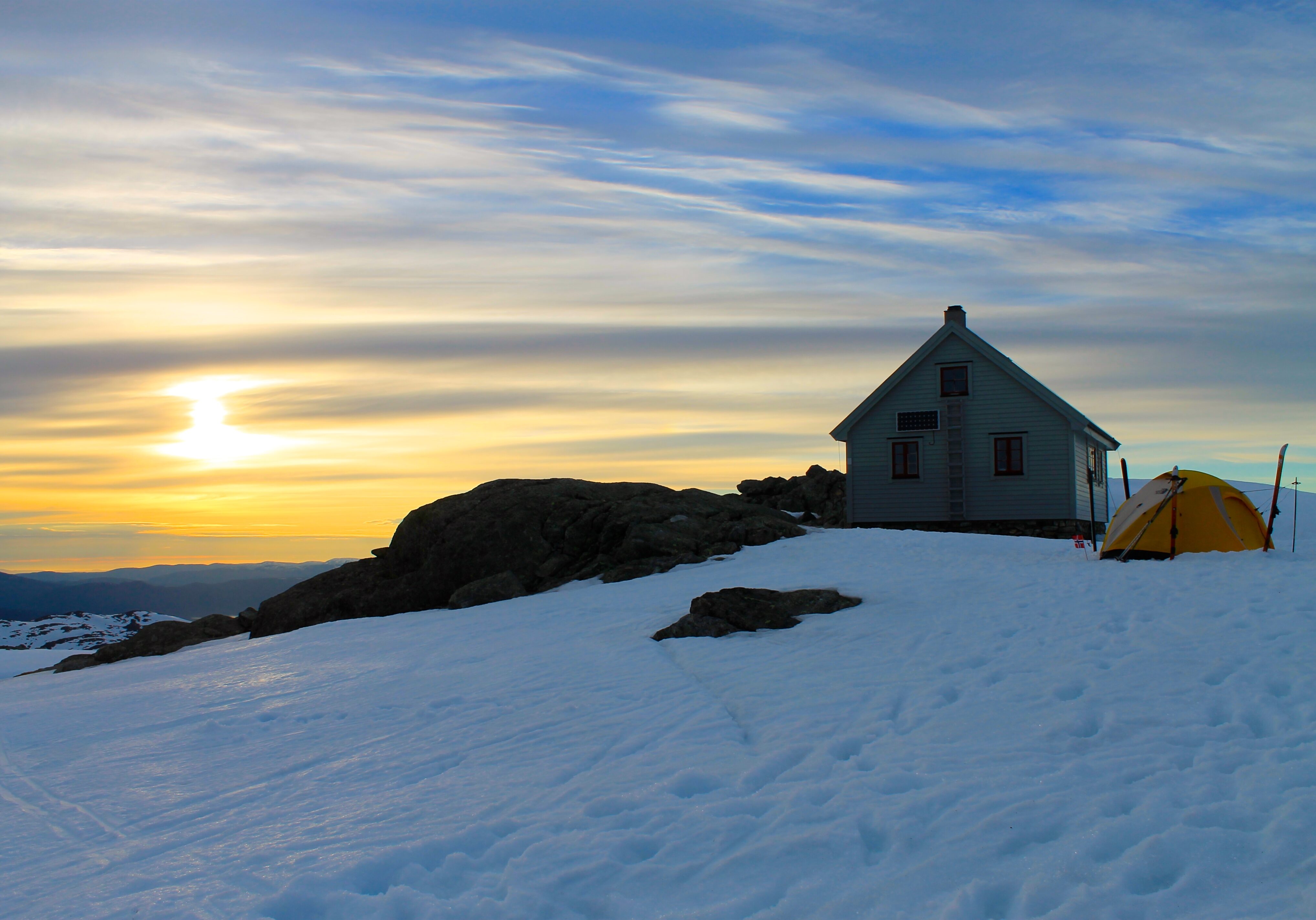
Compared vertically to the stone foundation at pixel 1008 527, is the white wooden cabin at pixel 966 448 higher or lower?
higher

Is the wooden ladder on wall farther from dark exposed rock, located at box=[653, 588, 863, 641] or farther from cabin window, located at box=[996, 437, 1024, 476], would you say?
dark exposed rock, located at box=[653, 588, 863, 641]

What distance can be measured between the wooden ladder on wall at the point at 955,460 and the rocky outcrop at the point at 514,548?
7007 mm

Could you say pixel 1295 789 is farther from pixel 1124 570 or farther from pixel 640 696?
pixel 1124 570

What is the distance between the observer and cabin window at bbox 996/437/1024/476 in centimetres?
2741

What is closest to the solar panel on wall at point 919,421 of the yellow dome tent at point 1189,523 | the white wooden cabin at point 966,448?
the white wooden cabin at point 966,448

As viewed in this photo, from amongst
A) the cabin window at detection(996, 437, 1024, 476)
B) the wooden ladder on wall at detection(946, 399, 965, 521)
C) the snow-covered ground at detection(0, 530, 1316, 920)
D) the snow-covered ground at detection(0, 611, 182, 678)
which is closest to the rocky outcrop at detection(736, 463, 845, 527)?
the wooden ladder on wall at detection(946, 399, 965, 521)

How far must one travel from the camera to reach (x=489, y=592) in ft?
62.0

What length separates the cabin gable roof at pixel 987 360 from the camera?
88.1 ft

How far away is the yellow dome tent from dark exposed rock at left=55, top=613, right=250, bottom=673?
19401 mm

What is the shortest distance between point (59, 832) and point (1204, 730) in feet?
31.2

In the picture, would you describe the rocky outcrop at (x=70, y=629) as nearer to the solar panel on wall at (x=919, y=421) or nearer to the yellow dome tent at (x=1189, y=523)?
the solar panel on wall at (x=919, y=421)

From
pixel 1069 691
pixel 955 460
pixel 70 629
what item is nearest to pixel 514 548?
pixel 1069 691

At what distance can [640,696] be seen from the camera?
32.1 ft

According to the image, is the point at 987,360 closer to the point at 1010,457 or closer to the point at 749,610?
the point at 1010,457
